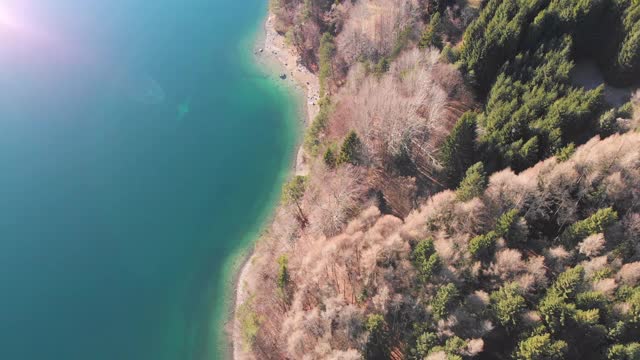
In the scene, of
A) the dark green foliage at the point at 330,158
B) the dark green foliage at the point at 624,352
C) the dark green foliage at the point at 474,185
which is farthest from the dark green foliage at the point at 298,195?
the dark green foliage at the point at 624,352

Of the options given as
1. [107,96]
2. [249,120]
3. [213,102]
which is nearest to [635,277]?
[249,120]

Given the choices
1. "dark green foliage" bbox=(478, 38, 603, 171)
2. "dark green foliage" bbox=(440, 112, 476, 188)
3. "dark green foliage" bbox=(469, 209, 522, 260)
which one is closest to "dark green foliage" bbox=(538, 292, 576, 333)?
"dark green foliage" bbox=(469, 209, 522, 260)

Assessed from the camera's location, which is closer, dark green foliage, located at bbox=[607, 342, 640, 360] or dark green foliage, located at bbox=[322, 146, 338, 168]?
dark green foliage, located at bbox=[607, 342, 640, 360]

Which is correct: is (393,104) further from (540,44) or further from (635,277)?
(635,277)

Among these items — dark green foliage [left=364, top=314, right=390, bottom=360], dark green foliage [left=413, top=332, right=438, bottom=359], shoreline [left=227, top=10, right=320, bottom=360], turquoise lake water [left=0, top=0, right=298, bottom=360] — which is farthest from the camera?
turquoise lake water [left=0, top=0, right=298, bottom=360]

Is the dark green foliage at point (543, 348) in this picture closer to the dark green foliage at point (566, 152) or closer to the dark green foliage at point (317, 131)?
the dark green foliage at point (566, 152)

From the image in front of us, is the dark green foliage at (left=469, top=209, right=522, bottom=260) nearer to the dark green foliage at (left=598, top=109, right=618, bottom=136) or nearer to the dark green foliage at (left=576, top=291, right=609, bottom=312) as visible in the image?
the dark green foliage at (left=576, top=291, right=609, bottom=312)
